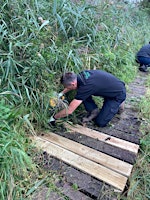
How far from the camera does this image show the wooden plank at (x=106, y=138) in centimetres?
210

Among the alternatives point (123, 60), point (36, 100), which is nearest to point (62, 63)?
point (36, 100)

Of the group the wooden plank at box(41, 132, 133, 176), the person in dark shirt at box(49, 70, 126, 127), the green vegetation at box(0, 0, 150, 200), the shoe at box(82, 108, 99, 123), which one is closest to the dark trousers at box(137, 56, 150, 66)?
the green vegetation at box(0, 0, 150, 200)

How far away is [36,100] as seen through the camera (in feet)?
7.41

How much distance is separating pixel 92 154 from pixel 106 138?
34 centimetres

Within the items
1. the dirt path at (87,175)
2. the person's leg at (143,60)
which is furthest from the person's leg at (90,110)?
the person's leg at (143,60)

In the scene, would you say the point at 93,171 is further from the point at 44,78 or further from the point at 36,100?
the point at 44,78

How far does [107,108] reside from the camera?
2.60 meters

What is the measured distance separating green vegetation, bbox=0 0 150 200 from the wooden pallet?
201 millimetres

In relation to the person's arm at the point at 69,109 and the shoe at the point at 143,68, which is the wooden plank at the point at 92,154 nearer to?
the person's arm at the point at 69,109

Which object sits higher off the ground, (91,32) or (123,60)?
(91,32)

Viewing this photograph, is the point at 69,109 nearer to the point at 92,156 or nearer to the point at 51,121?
the point at 51,121

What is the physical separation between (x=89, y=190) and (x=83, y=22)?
259cm

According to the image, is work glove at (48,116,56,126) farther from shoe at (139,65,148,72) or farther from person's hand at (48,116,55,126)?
shoe at (139,65,148,72)

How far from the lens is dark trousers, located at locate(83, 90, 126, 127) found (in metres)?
2.53
